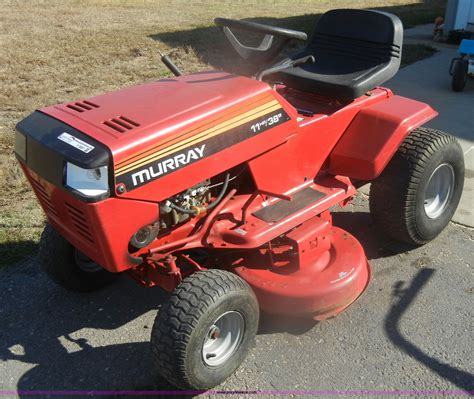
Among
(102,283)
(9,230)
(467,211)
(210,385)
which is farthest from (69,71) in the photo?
(210,385)

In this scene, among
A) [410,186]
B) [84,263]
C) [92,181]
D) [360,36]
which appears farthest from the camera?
[360,36]

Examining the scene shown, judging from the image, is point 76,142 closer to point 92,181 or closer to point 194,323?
point 92,181

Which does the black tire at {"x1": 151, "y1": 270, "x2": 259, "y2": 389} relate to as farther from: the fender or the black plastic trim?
the fender

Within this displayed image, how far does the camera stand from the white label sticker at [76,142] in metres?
2.19

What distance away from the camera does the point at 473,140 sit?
16.9ft

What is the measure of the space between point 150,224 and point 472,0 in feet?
28.7

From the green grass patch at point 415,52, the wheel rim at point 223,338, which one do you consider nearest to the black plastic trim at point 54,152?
the wheel rim at point 223,338

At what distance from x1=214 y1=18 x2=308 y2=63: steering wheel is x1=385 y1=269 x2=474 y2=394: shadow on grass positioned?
149 centimetres

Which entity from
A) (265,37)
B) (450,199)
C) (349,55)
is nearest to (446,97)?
(450,199)

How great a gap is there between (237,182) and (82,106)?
0.83 metres

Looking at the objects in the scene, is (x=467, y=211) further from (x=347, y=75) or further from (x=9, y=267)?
(x=9, y=267)

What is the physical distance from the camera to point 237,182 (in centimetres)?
286

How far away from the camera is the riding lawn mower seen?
2301mm

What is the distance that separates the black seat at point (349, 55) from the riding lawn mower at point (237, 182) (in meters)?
0.01
